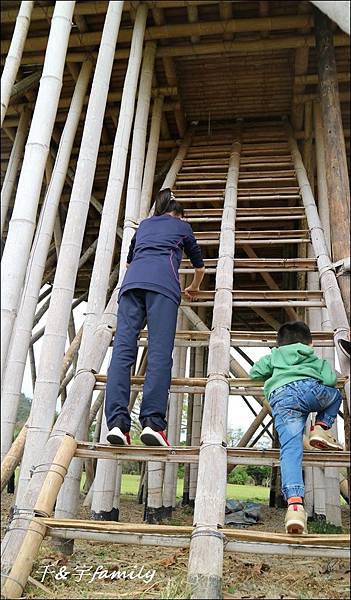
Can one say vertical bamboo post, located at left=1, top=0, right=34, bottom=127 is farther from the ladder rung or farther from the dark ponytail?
the ladder rung

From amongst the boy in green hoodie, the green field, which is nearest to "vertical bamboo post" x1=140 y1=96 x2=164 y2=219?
the boy in green hoodie

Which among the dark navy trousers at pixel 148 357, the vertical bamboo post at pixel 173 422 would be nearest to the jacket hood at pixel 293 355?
the dark navy trousers at pixel 148 357

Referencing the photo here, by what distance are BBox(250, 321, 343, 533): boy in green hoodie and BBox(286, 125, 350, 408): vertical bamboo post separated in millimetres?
130

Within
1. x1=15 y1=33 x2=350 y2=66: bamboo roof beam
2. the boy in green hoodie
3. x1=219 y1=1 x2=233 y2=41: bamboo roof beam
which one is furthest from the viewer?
x1=15 y1=33 x2=350 y2=66: bamboo roof beam

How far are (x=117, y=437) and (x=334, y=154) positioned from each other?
254 cm

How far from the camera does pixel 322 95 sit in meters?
4.46

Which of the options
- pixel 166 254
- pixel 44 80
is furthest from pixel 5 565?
pixel 44 80

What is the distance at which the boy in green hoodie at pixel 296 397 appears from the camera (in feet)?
8.30

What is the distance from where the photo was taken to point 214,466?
2592 mm

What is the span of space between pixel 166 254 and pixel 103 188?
18.5ft

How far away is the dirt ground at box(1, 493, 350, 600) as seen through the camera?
236cm

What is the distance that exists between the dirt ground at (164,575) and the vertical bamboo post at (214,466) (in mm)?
111

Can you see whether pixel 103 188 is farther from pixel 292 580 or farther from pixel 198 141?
pixel 292 580

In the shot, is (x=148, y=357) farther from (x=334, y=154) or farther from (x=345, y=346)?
(x=334, y=154)
